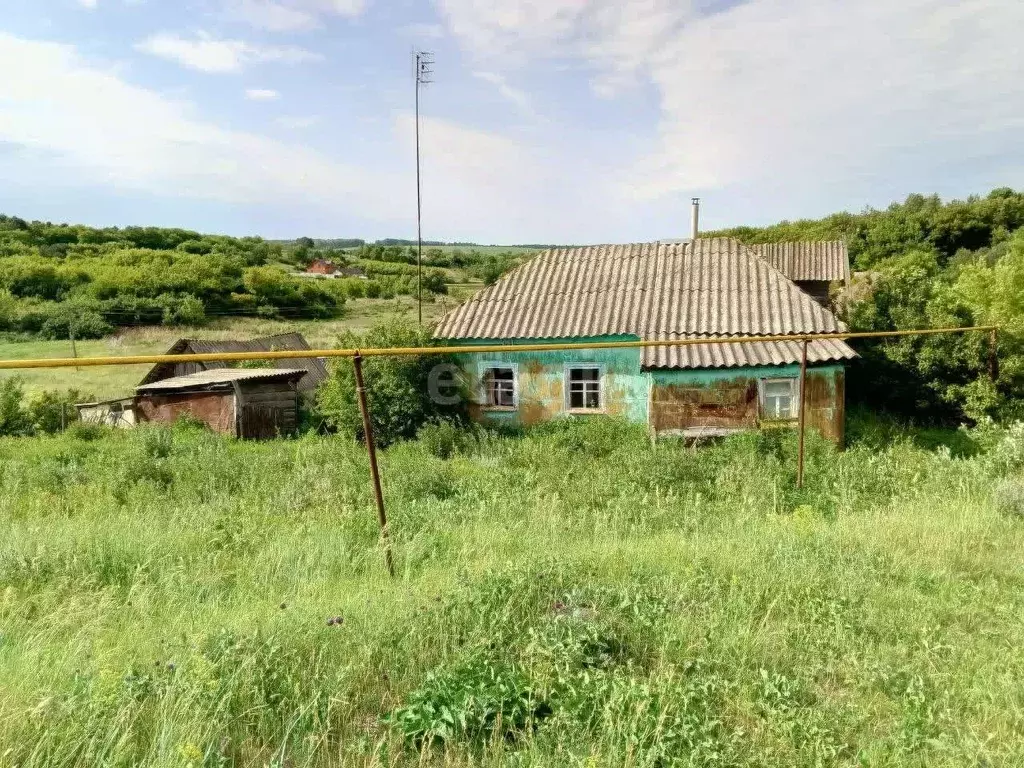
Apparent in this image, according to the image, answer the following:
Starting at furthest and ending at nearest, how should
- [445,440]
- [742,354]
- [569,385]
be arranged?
[569,385], [445,440], [742,354]

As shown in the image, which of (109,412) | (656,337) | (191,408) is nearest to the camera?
(656,337)

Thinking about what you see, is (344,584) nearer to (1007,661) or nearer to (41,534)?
(41,534)

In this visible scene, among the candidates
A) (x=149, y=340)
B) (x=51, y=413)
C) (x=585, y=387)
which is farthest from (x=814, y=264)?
(x=149, y=340)

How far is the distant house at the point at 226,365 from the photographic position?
953 inches

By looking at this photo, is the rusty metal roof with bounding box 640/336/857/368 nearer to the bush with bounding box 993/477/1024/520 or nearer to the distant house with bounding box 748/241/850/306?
the bush with bounding box 993/477/1024/520

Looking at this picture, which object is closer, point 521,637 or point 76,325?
point 521,637

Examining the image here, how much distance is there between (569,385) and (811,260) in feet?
56.8

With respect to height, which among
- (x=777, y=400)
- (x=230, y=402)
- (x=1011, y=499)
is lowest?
(x=230, y=402)

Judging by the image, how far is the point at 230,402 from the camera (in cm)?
1936

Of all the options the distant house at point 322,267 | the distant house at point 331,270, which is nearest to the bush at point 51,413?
the distant house at point 331,270

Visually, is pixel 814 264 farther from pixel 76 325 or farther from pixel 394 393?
pixel 76 325

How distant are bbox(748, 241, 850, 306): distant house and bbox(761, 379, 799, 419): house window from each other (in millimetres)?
13378

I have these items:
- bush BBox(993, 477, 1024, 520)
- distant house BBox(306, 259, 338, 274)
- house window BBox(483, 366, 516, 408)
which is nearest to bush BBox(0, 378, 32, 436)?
house window BBox(483, 366, 516, 408)

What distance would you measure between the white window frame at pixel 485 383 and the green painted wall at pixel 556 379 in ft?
0.12
